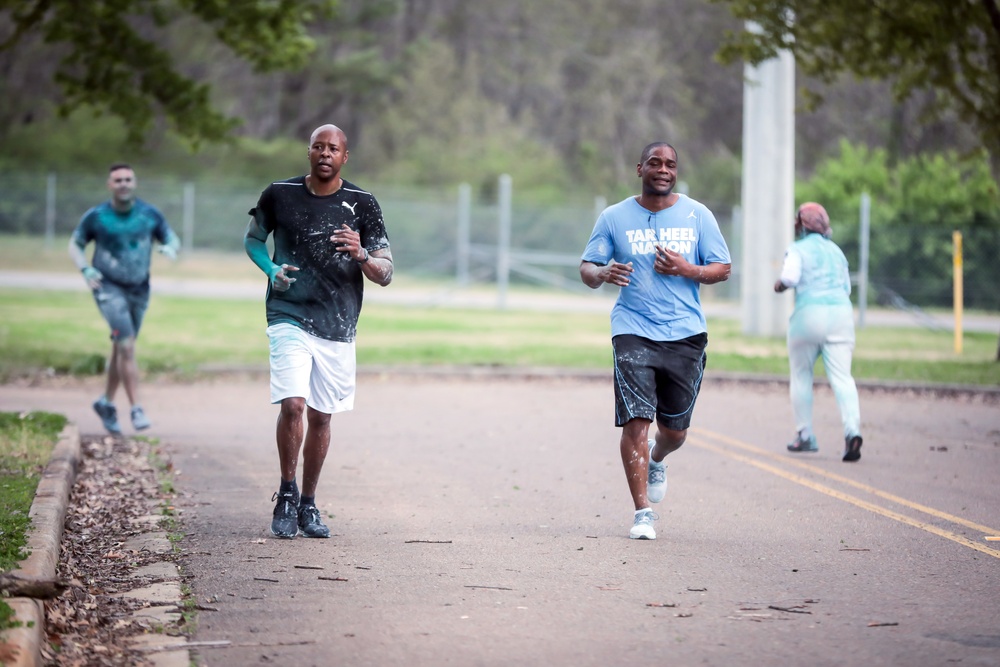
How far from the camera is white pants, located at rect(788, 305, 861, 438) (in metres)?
11.0

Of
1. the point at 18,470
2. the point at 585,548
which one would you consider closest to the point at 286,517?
the point at 585,548

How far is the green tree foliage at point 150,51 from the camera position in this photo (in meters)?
17.8

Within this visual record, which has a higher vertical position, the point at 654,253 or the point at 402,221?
the point at 402,221

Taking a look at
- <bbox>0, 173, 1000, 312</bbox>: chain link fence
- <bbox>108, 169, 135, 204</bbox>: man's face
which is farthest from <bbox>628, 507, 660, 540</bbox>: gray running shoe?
<bbox>0, 173, 1000, 312</bbox>: chain link fence

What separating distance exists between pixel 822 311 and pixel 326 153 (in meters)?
4.93

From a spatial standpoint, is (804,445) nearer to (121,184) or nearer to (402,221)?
(121,184)

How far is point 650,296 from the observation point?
7.82 metres

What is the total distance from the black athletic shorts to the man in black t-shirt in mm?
1359

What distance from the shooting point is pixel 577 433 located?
12664mm

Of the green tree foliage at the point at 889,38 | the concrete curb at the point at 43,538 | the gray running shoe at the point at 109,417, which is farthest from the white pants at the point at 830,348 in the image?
the green tree foliage at the point at 889,38

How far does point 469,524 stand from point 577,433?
451 cm

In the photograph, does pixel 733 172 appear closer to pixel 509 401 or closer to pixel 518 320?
pixel 518 320

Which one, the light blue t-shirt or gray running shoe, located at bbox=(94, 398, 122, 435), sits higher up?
the light blue t-shirt

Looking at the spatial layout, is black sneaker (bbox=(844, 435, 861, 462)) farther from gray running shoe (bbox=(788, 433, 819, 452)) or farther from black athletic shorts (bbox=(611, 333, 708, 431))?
black athletic shorts (bbox=(611, 333, 708, 431))
